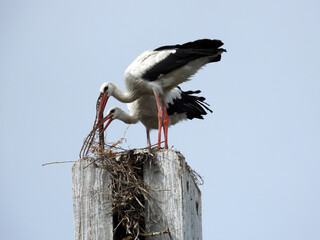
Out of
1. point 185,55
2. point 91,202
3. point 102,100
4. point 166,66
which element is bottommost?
point 91,202

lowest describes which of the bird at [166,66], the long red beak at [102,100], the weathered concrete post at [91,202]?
the weathered concrete post at [91,202]

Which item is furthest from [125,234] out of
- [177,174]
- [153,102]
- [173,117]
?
[173,117]

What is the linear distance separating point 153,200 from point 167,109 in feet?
20.2

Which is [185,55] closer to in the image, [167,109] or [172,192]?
[167,109]

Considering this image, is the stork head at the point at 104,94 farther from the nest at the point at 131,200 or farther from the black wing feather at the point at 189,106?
the nest at the point at 131,200

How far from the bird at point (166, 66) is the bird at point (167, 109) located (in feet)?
3.74

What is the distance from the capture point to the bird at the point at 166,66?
8.01 m

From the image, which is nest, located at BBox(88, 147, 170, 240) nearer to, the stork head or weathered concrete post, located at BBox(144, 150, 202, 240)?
weathered concrete post, located at BBox(144, 150, 202, 240)

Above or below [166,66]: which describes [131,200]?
below

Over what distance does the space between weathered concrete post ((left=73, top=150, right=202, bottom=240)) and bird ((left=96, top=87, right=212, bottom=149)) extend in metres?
5.42

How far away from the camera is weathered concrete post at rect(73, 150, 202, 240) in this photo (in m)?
3.84

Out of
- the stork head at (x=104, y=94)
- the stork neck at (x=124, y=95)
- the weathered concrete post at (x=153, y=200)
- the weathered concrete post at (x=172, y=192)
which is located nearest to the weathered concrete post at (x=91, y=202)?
the weathered concrete post at (x=153, y=200)

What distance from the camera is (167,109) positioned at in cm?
1005

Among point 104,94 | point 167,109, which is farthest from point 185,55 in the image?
point 167,109
